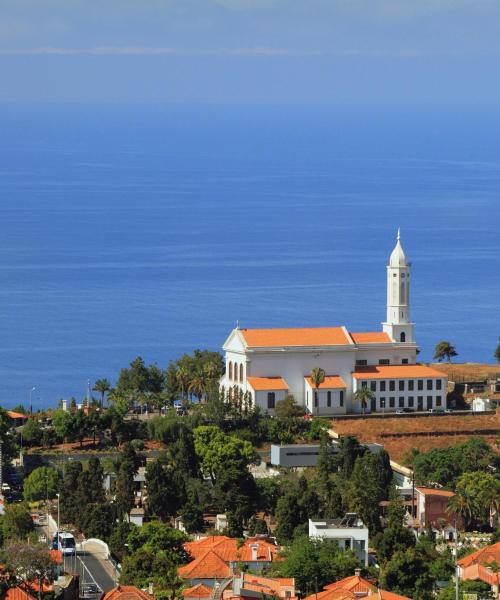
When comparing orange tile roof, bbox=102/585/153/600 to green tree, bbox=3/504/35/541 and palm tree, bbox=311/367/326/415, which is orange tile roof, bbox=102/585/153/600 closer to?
green tree, bbox=3/504/35/541

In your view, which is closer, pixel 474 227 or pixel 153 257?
pixel 153 257

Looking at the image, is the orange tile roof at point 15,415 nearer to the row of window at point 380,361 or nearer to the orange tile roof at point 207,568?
the row of window at point 380,361

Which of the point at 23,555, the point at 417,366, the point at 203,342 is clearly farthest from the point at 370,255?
the point at 23,555

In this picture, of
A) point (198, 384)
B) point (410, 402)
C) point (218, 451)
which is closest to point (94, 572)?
point (218, 451)

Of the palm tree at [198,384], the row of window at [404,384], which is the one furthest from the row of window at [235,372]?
the row of window at [404,384]

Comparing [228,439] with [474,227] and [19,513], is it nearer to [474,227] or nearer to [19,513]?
[19,513]

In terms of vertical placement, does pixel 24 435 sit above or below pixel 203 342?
below
